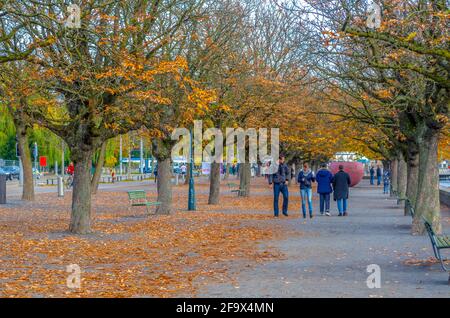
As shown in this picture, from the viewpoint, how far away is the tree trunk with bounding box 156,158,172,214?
30375 millimetres

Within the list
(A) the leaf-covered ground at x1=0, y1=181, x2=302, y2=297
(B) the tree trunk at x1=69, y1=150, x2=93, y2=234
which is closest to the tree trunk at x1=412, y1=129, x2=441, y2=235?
(A) the leaf-covered ground at x1=0, y1=181, x2=302, y2=297

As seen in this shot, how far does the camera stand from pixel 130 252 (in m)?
17.5

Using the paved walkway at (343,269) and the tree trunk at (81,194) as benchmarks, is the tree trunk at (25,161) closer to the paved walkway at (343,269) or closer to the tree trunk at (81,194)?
the tree trunk at (81,194)

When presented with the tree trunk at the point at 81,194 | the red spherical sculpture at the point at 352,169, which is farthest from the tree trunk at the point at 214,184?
the red spherical sculpture at the point at 352,169

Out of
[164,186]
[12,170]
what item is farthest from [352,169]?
[164,186]

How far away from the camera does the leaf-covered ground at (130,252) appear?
12.2 metres

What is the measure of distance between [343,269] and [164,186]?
55.0ft

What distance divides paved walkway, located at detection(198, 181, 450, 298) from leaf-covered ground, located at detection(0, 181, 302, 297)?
0.61 meters

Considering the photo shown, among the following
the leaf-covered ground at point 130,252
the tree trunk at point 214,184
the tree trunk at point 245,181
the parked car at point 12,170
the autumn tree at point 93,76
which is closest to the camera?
the leaf-covered ground at point 130,252

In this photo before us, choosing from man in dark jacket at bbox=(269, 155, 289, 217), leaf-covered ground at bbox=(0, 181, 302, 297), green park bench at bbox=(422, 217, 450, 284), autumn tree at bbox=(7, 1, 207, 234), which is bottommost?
leaf-covered ground at bbox=(0, 181, 302, 297)

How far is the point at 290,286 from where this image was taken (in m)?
12.0

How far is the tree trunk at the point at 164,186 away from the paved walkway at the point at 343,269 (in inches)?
311

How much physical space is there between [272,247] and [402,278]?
19.4ft

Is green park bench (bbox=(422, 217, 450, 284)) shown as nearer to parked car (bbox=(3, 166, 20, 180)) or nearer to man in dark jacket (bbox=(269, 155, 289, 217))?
man in dark jacket (bbox=(269, 155, 289, 217))
